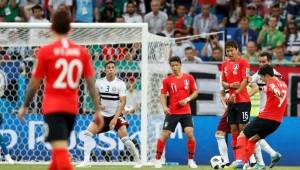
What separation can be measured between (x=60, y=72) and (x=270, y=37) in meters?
12.7

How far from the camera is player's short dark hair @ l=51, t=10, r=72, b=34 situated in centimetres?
1040

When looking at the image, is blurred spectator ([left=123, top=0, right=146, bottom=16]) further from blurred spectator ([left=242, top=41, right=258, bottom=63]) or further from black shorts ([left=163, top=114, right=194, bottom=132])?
black shorts ([left=163, top=114, right=194, bottom=132])

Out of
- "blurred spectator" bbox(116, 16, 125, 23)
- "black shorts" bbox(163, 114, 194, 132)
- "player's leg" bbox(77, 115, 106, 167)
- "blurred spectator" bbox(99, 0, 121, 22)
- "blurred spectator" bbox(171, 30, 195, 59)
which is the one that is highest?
"blurred spectator" bbox(99, 0, 121, 22)

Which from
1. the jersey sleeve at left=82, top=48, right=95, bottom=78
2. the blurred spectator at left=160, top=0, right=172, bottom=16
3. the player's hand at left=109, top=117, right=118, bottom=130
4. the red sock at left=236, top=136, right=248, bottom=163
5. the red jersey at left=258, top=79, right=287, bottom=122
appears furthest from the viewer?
the blurred spectator at left=160, top=0, right=172, bottom=16

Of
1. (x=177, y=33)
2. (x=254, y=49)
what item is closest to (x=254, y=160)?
(x=254, y=49)

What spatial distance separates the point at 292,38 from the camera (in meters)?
22.7

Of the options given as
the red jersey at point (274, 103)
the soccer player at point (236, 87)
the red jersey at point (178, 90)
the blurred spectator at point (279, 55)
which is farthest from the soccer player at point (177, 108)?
the blurred spectator at point (279, 55)

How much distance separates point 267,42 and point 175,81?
5920 millimetres

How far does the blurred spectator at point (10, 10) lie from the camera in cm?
2331

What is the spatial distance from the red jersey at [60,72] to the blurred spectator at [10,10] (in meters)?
12.9

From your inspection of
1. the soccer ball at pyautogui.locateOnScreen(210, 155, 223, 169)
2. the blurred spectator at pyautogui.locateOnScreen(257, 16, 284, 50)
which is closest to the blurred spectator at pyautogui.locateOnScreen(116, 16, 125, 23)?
the blurred spectator at pyautogui.locateOnScreen(257, 16, 284, 50)

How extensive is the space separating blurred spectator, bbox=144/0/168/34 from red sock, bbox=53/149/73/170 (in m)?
13.4

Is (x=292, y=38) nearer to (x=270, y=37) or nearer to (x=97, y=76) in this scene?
(x=270, y=37)

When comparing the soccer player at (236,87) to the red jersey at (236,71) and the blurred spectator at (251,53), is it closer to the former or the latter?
the red jersey at (236,71)
